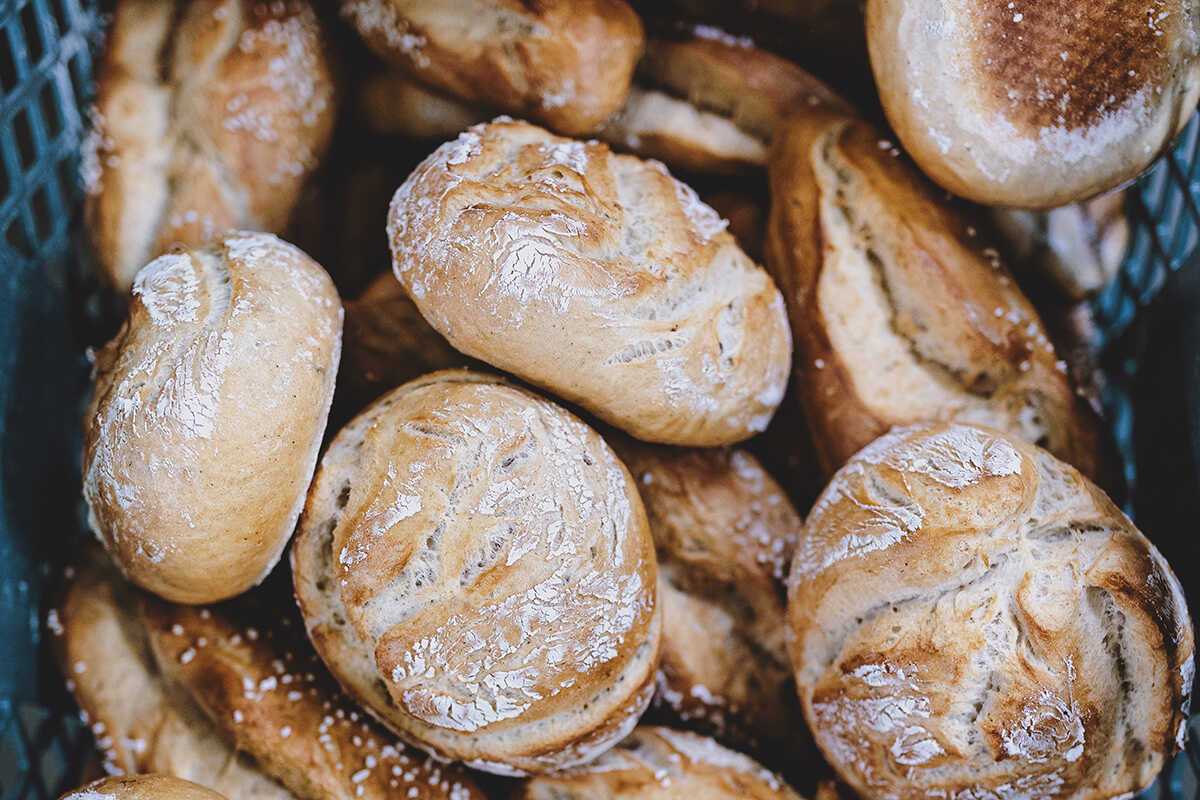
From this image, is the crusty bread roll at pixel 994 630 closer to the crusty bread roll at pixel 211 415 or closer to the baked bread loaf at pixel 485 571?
the baked bread loaf at pixel 485 571

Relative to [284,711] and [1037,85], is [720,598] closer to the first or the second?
[284,711]

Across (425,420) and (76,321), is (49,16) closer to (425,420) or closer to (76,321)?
(76,321)

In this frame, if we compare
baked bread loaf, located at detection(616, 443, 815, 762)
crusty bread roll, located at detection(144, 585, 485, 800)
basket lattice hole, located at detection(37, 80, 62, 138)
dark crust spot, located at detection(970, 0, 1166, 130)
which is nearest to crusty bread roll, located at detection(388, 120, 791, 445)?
baked bread loaf, located at detection(616, 443, 815, 762)

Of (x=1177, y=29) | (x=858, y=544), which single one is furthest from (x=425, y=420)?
(x=1177, y=29)

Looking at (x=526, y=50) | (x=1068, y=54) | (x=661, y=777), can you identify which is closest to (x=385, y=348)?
(x=526, y=50)

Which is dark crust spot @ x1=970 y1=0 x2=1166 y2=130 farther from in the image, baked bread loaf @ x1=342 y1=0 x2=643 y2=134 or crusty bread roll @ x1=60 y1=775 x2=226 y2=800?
crusty bread roll @ x1=60 y1=775 x2=226 y2=800
